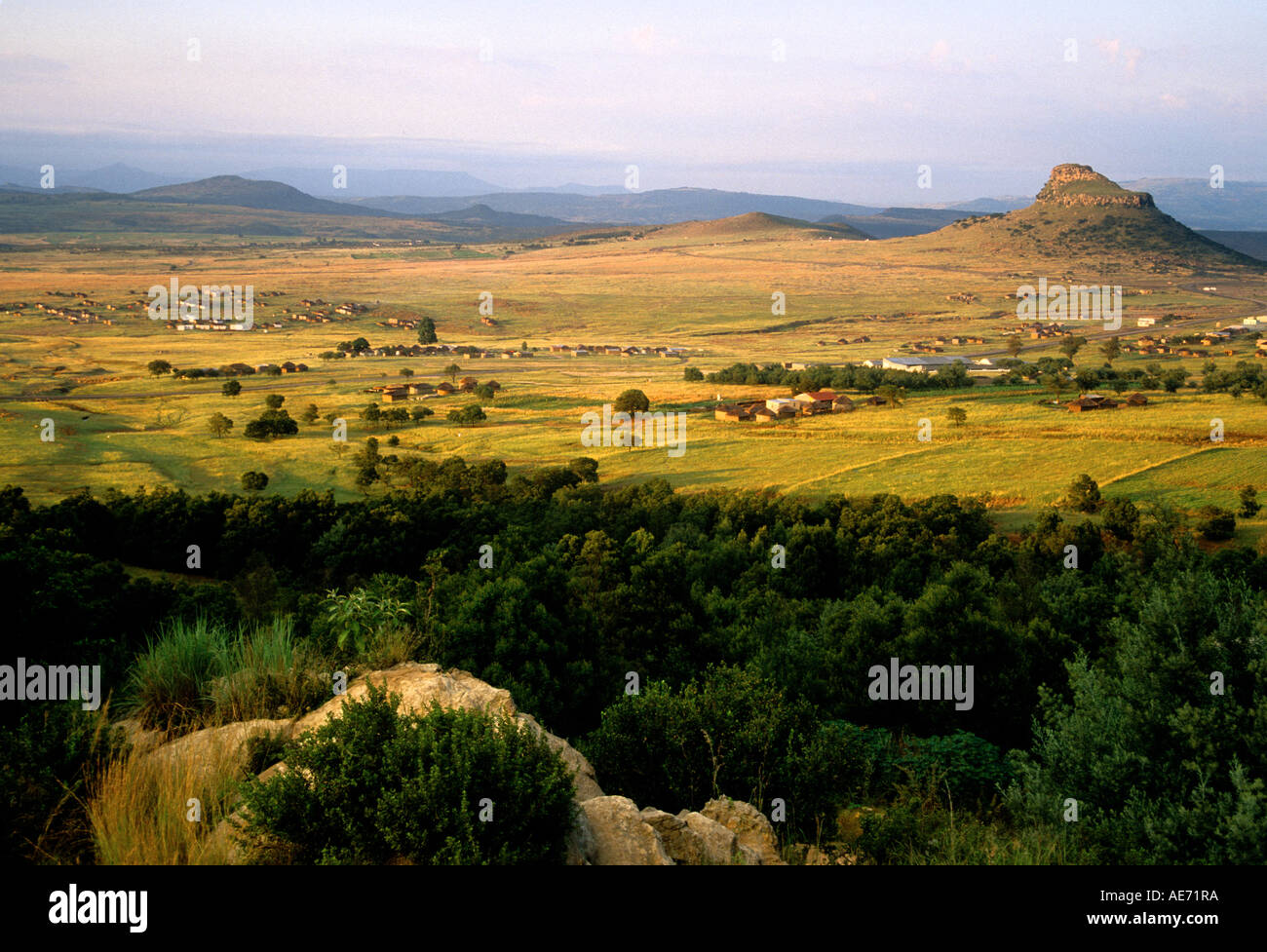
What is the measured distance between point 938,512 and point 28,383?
7520 centimetres

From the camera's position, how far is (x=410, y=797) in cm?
534

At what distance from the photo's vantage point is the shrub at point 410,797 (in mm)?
5320

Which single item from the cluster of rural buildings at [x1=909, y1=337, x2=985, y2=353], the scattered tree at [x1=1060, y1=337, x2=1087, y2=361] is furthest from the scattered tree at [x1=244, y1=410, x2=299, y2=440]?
the scattered tree at [x1=1060, y1=337, x2=1087, y2=361]

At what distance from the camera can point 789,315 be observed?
154000 millimetres

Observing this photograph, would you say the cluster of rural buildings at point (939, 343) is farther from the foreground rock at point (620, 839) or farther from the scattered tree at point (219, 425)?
the foreground rock at point (620, 839)

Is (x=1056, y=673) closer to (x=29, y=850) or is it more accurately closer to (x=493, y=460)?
(x=29, y=850)

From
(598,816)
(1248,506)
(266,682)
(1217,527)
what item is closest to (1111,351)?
(1248,506)

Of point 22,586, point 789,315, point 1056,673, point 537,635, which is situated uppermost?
point 789,315

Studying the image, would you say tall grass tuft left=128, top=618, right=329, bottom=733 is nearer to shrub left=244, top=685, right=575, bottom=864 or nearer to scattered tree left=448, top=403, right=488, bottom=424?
shrub left=244, top=685, right=575, bottom=864

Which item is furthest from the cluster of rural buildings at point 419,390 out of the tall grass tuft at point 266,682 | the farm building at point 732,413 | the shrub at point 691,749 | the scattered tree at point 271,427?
the shrub at point 691,749

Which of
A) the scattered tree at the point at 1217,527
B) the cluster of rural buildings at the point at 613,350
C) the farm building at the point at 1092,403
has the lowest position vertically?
the scattered tree at the point at 1217,527

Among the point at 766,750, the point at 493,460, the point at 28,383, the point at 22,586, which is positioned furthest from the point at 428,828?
the point at 28,383

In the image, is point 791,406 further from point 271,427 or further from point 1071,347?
point 1071,347

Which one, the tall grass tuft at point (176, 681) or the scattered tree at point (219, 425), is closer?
the tall grass tuft at point (176, 681)
